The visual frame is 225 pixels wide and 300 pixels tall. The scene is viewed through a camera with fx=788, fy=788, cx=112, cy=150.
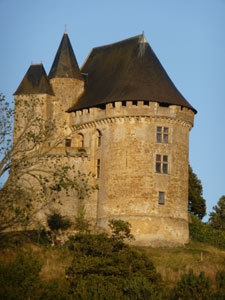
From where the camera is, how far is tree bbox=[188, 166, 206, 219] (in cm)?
6056

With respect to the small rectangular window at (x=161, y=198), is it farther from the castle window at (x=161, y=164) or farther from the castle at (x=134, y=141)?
the castle window at (x=161, y=164)

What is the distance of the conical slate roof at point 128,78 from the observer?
47344 millimetres

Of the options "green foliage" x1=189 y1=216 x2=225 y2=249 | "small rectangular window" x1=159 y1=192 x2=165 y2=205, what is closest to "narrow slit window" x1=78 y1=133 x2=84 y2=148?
"small rectangular window" x1=159 y1=192 x2=165 y2=205

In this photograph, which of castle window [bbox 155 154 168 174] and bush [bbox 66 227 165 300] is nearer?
bush [bbox 66 227 165 300]

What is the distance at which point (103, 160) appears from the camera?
1884 inches

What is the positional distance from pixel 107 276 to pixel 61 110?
1868 centimetres

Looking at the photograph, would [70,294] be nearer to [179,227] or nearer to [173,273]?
[173,273]

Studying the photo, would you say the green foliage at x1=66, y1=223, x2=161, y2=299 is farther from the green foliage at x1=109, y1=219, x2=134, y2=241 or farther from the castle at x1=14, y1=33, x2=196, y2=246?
the castle at x1=14, y1=33, x2=196, y2=246

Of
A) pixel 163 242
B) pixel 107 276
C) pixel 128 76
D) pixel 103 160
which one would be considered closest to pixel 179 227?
pixel 163 242

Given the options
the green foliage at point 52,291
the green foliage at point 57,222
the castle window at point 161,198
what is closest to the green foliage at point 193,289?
the green foliage at point 52,291

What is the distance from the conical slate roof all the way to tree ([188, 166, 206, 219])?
13.1 metres

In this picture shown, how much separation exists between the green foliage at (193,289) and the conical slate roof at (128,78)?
1675 centimetres

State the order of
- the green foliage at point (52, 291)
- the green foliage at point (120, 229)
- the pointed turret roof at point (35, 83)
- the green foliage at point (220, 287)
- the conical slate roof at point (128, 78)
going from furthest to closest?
the pointed turret roof at point (35, 83), the conical slate roof at point (128, 78), the green foliage at point (120, 229), the green foliage at point (52, 291), the green foliage at point (220, 287)

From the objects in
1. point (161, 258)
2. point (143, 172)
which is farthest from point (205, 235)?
point (161, 258)
